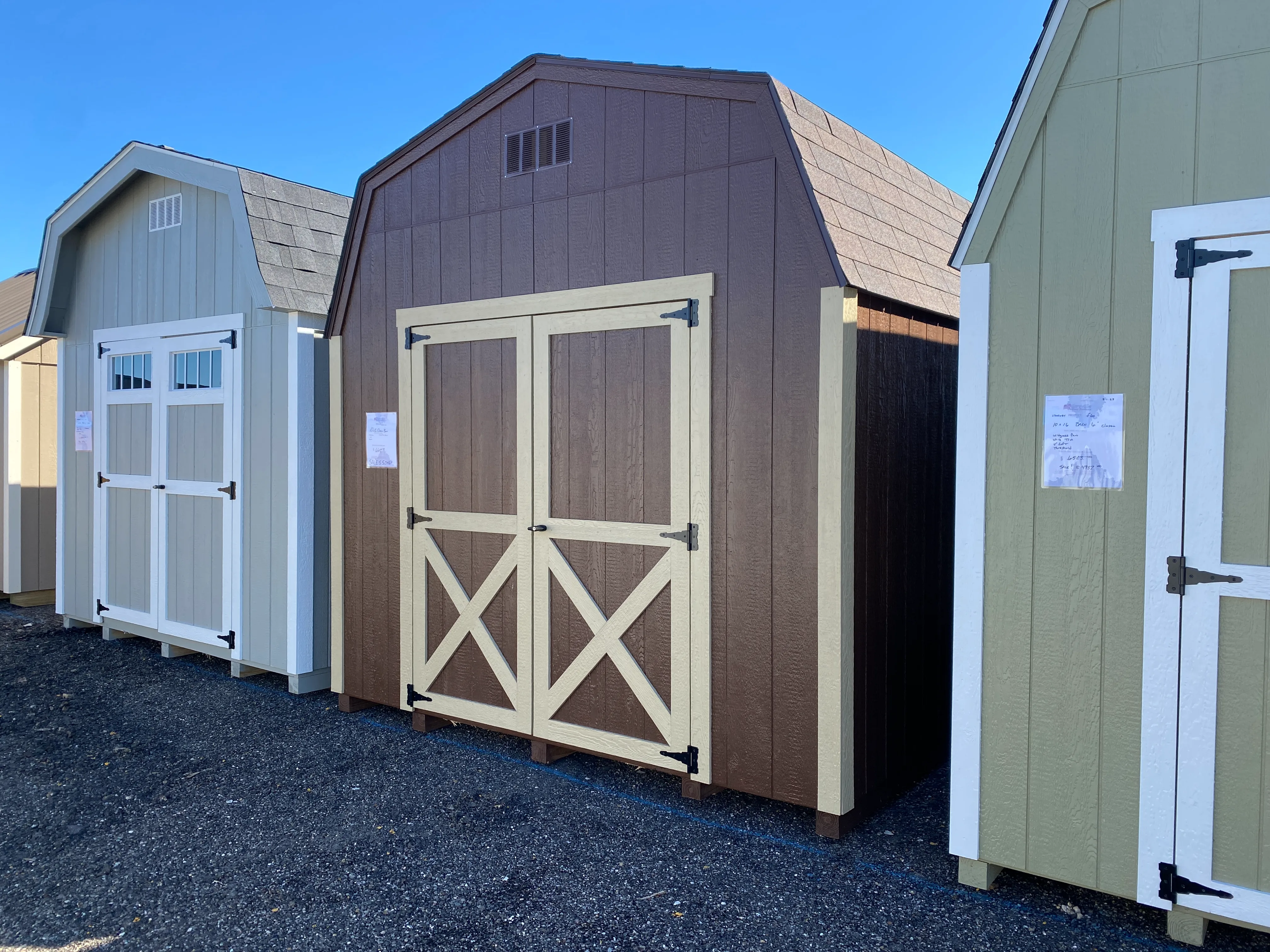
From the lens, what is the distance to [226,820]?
11.9 ft

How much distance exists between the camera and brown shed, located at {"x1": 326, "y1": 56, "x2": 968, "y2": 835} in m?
3.47

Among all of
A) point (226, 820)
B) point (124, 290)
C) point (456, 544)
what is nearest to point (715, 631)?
point (456, 544)

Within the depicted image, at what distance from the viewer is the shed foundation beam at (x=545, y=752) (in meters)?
4.24

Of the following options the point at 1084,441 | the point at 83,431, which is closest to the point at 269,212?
the point at 83,431

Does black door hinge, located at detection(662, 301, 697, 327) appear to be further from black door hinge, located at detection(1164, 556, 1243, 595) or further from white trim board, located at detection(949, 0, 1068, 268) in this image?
black door hinge, located at detection(1164, 556, 1243, 595)

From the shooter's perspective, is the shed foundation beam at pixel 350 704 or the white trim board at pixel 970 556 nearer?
the white trim board at pixel 970 556

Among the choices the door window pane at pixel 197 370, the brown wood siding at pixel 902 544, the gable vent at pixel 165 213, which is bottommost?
the brown wood siding at pixel 902 544

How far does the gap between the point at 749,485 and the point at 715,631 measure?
639 millimetres

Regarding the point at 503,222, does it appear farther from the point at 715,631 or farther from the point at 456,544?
the point at 715,631

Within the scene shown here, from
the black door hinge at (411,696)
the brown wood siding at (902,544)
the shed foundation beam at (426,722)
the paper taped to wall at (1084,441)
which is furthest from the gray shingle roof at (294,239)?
the paper taped to wall at (1084,441)

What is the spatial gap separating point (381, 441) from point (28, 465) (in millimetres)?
5481

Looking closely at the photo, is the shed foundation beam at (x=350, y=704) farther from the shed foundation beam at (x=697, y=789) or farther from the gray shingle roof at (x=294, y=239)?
the gray shingle roof at (x=294, y=239)

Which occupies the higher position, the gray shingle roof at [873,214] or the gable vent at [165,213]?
the gable vent at [165,213]

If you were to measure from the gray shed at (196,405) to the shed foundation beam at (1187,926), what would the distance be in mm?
4606
